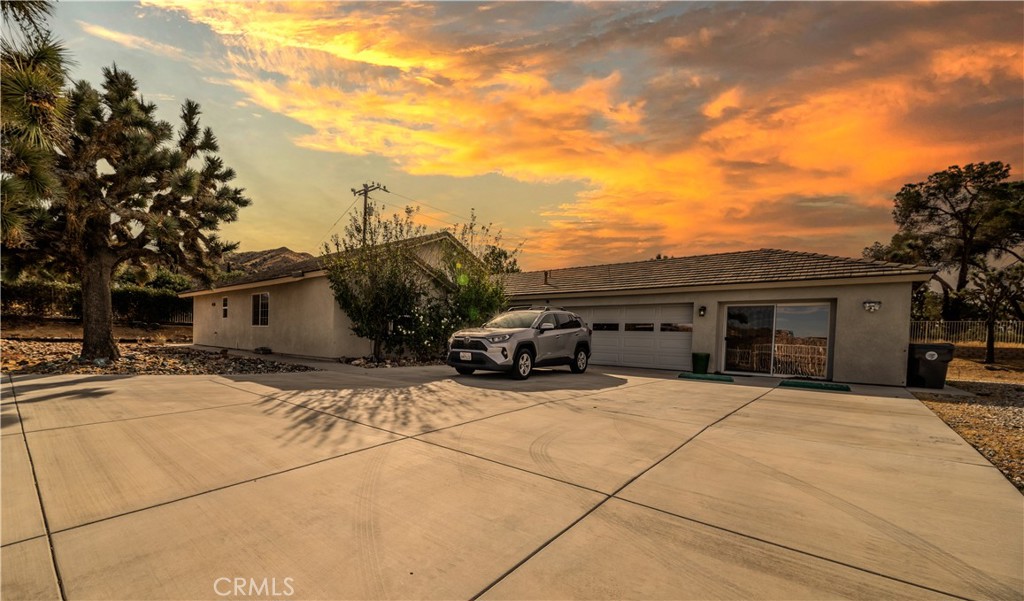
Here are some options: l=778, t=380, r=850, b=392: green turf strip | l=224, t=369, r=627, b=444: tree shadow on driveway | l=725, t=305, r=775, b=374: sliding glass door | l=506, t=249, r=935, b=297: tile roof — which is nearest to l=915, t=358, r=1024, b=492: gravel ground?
l=778, t=380, r=850, b=392: green turf strip

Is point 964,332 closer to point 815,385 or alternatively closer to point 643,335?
point 643,335

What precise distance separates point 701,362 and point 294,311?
1550 cm

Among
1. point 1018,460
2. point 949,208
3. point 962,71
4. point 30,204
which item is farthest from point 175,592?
point 949,208

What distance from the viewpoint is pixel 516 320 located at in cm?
1162

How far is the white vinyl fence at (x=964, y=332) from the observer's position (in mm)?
23953

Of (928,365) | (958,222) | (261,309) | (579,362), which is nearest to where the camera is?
(928,365)

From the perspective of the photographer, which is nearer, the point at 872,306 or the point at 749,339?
the point at 872,306

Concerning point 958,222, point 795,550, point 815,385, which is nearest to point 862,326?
point 815,385

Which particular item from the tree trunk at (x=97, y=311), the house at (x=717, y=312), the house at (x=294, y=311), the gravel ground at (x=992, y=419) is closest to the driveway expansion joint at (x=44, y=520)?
the gravel ground at (x=992, y=419)

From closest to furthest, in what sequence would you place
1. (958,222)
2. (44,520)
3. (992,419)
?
1. (44,520)
2. (992,419)
3. (958,222)

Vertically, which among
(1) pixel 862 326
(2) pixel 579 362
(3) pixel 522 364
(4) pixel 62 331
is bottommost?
(4) pixel 62 331

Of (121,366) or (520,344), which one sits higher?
(520,344)

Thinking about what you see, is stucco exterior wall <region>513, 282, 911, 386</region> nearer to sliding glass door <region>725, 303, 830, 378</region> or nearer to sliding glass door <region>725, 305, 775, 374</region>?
sliding glass door <region>725, 303, 830, 378</region>

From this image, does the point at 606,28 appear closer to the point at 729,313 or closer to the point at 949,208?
the point at 729,313
